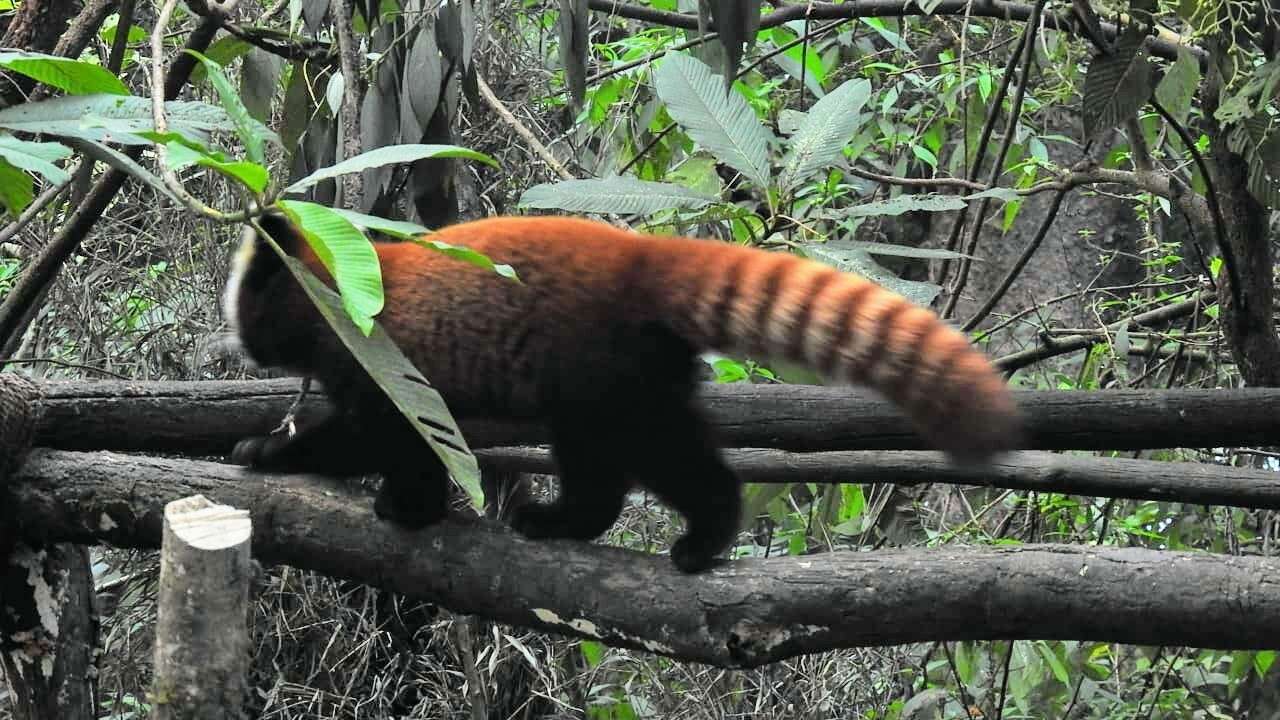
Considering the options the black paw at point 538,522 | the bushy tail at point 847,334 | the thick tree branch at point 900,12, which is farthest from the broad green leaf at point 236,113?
the thick tree branch at point 900,12

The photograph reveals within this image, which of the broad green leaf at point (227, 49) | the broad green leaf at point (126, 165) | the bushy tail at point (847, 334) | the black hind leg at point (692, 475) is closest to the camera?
the broad green leaf at point (126, 165)

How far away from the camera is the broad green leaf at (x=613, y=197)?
7.86 feet

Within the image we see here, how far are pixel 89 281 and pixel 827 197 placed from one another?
2.15 meters

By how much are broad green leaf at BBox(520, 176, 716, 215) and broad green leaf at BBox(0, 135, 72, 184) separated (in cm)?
87

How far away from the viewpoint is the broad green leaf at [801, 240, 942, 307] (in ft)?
7.93

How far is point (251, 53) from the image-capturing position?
3318 millimetres

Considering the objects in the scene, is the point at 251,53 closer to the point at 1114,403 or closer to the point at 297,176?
the point at 297,176

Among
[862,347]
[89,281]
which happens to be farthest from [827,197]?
[89,281]

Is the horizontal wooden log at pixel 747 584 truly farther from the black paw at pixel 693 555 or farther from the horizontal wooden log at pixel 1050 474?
the horizontal wooden log at pixel 1050 474

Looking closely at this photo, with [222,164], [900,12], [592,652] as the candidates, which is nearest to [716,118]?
[222,164]

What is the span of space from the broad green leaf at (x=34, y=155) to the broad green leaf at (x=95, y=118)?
0.08 ft

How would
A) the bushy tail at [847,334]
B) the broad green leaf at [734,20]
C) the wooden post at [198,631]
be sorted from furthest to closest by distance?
the broad green leaf at [734,20], the bushy tail at [847,334], the wooden post at [198,631]

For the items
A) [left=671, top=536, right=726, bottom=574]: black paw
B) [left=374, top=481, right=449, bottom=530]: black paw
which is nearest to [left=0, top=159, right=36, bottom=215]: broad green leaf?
[left=374, top=481, right=449, bottom=530]: black paw

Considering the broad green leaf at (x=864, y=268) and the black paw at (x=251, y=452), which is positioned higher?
the broad green leaf at (x=864, y=268)
